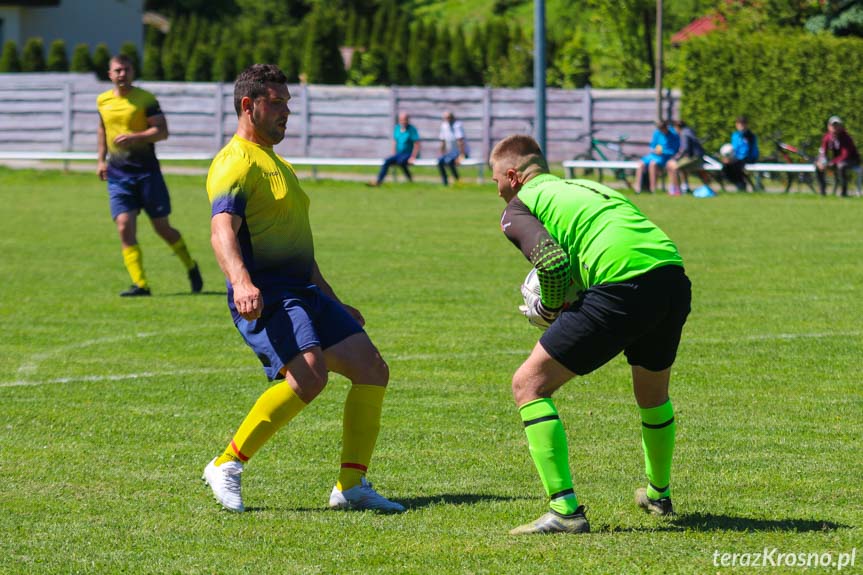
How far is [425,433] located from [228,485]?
1924 mm

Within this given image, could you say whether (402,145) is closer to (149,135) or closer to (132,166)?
(132,166)

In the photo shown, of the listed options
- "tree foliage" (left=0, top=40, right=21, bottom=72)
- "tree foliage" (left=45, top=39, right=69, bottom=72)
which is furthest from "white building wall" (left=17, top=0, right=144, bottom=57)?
"tree foliage" (left=0, top=40, right=21, bottom=72)

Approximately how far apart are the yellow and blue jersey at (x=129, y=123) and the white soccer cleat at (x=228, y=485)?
324 inches

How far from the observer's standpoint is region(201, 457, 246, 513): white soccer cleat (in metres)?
6.16

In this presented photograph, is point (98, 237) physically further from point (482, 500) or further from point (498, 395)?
point (482, 500)

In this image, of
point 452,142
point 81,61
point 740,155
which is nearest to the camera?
point 740,155

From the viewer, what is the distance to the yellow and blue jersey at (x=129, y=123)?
1398cm

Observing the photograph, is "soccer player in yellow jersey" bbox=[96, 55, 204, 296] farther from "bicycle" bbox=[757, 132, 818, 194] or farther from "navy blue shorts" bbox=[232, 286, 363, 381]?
"bicycle" bbox=[757, 132, 818, 194]

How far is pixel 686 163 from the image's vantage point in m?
29.4

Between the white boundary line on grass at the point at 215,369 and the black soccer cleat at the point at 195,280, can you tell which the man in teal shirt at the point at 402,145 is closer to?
the black soccer cleat at the point at 195,280

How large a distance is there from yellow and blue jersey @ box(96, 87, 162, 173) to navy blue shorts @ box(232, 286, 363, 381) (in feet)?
26.3

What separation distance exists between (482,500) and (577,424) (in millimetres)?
1793

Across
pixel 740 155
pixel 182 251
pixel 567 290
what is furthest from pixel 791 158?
pixel 567 290

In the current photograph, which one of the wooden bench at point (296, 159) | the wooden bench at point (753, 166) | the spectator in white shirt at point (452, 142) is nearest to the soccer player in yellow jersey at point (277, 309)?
the wooden bench at point (753, 166)
